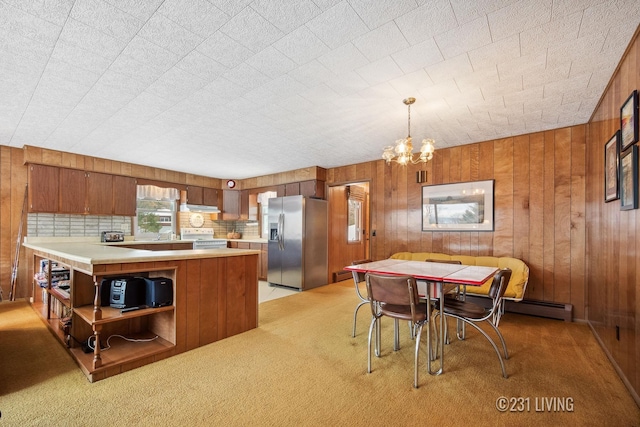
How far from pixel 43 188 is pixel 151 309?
3.87 m

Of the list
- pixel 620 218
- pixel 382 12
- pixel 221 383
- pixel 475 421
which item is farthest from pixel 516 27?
pixel 221 383

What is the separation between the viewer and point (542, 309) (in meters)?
3.69

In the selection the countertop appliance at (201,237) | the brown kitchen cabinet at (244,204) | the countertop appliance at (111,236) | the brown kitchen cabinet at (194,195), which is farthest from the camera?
the brown kitchen cabinet at (244,204)

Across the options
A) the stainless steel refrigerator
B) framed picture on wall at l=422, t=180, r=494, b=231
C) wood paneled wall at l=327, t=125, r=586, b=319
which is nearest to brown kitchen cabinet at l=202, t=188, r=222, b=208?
the stainless steel refrigerator

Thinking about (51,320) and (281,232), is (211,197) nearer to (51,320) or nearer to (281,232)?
(281,232)

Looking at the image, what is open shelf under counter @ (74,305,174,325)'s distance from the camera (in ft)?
7.31

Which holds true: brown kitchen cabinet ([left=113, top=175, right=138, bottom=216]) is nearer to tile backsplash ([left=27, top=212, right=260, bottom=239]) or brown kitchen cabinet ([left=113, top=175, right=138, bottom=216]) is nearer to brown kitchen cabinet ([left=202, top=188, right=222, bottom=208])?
tile backsplash ([left=27, top=212, right=260, bottom=239])

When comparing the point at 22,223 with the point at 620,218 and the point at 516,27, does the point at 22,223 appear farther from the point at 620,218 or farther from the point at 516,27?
the point at 620,218

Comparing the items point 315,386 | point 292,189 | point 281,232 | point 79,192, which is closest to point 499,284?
point 315,386

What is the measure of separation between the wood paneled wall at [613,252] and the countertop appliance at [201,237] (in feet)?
20.6

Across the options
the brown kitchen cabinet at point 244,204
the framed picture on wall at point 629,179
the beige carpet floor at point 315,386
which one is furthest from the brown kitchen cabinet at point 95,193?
the framed picture on wall at point 629,179

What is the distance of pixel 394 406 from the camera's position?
1845 mm

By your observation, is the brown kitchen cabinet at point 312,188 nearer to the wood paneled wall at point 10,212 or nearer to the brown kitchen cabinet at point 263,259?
the brown kitchen cabinet at point 263,259

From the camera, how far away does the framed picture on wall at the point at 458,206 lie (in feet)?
13.9
